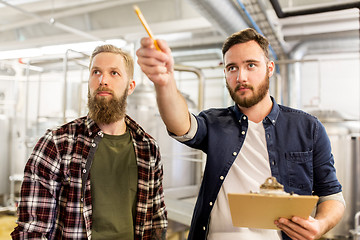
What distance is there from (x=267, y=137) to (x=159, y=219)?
0.64 metres

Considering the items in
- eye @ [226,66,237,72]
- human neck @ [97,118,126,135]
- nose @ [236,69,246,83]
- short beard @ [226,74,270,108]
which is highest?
eye @ [226,66,237,72]

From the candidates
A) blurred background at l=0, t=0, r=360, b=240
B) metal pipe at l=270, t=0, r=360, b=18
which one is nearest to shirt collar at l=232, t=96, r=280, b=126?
blurred background at l=0, t=0, r=360, b=240

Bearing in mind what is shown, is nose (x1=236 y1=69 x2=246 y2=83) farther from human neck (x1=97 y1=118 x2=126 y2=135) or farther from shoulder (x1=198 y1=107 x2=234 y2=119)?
human neck (x1=97 y1=118 x2=126 y2=135)

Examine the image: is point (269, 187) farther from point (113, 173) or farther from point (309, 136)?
point (113, 173)

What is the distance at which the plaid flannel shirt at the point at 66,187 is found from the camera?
4.04ft

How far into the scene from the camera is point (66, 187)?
1316mm

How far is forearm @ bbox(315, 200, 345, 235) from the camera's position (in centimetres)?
113

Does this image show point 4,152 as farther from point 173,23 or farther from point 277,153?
point 277,153

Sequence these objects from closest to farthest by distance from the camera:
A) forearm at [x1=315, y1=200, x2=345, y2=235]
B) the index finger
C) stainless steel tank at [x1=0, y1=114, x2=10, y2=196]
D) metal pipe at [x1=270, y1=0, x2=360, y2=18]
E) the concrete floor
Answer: the index finger, forearm at [x1=315, y1=200, x2=345, y2=235], metal pipe at [x1=270, y1=0, x2=360, y2=18], the concrete floor, stainless steel tank at [x1=0, y1=114, x2=10, y2=196]

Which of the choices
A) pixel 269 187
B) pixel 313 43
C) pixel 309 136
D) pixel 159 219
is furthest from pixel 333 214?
pixel 313 43

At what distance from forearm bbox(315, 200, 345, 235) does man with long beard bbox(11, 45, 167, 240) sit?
681mm

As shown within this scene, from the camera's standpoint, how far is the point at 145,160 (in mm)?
1424

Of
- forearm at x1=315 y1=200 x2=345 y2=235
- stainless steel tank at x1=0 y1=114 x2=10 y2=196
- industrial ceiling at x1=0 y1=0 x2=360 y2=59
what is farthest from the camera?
stainless steel tank at x1=0 y1=114 x2=10 y2=196

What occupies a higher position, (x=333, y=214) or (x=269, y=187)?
(x=269, y=187)
